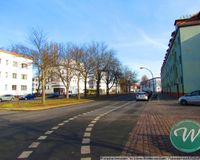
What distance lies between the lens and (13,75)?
65.4m

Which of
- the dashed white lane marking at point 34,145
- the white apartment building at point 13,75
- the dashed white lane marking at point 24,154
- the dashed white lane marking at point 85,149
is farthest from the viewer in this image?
the white apartment building at point 13,75

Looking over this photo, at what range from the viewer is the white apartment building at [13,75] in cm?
6069

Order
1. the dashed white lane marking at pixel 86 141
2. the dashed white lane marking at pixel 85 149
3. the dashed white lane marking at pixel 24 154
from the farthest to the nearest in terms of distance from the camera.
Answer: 1. the dashed white lane marking at pixel 86 141
2. the dashed white lane marking at pixel 85 149
3. the dashed white lane marking at pixel 24 154

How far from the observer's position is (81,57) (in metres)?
46.9

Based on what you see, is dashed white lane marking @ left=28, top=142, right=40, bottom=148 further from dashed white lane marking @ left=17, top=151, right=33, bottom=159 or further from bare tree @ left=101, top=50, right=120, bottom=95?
bare tree @ left=101, top=50, right=120, bottom=95

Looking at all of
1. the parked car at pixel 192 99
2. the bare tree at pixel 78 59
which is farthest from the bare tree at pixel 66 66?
the parked car at pixel 192 99

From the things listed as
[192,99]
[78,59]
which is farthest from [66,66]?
[192,99]

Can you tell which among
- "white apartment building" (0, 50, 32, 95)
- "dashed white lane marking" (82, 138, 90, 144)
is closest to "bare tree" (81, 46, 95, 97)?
"white apartment building" (0, 50, 32, 95)

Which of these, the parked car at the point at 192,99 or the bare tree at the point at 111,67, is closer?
the parked car at the point at 192,99

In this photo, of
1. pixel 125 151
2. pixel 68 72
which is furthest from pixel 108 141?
pixel 68 72

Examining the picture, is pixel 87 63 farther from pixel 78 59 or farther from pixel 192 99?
pixel 192 99

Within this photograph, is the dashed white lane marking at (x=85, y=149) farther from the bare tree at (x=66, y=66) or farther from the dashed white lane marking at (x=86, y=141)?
the bare tree at (x=66, y=66)

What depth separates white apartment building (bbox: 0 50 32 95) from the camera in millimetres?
60688

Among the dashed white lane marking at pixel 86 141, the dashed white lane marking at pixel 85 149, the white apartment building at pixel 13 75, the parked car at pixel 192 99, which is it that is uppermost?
the white apartment building at pixel 13 75
